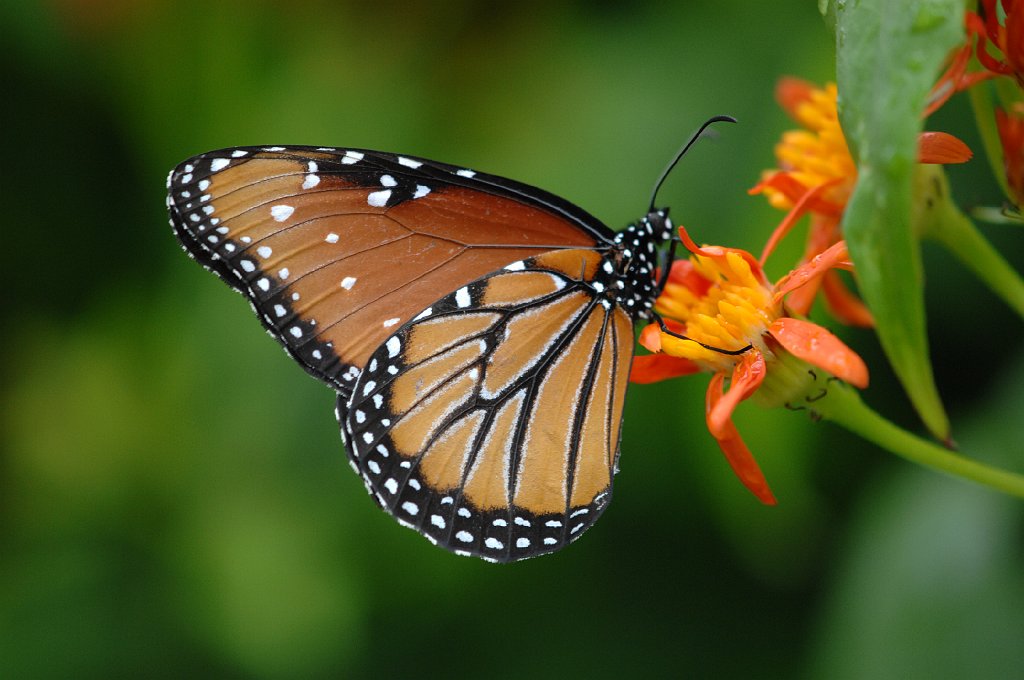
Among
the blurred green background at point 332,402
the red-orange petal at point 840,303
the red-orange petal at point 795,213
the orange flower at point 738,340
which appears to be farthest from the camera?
the blurred green background at point 332,402

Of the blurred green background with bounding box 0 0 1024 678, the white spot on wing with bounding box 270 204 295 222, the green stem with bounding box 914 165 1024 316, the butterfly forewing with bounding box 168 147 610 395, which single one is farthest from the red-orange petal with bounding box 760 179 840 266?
the white spot on wing with bounding box 270 204 295 222

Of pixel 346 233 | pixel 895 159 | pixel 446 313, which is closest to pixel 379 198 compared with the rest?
pixel 346 233

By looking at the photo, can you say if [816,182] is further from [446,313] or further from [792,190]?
[446,313]

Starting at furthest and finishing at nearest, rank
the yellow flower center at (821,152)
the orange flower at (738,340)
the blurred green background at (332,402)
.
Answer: the blurred green background at (332,402) → the yellow flower center at (821,152) → the orange flower at (738,340)

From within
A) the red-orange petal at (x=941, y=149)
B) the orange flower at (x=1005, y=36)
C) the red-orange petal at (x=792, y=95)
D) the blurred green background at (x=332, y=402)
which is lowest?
the blurred green background at (x=332, y=402)

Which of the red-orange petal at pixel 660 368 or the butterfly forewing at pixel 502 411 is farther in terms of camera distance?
the butterfly forewing at pixel 502 411

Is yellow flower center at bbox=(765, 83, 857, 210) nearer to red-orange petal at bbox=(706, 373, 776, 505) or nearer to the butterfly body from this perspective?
the butterfly body

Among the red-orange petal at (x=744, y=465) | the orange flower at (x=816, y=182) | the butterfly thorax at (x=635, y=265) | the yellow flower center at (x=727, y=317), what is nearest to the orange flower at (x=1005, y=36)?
the orange flower at (x=816, y=182)

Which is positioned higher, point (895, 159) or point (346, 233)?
point (895, 159)

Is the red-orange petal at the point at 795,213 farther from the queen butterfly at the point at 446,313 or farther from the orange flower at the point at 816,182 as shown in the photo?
the queen butterfly at the point at 446,313
